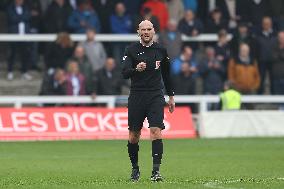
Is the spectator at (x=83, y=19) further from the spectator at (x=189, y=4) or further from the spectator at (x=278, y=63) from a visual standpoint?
the spectator at (x=278, y=63)

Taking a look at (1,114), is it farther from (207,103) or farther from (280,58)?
(280,58)

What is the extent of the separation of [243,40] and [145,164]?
10770 millimetres

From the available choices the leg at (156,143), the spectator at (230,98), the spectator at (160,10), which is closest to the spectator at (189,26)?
the spectator at (160,10)

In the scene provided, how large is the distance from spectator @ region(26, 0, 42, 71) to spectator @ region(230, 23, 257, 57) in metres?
5.24

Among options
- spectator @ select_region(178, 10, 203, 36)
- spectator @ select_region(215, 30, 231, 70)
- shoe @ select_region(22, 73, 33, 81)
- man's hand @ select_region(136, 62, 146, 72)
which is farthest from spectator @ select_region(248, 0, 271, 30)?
man's hand @ select_region(136, 62, 146, 72)

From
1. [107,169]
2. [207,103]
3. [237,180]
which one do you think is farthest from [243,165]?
[207,103]

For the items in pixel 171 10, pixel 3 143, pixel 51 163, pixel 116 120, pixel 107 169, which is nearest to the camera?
pixel 107 169

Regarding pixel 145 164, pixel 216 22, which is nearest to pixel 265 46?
pixel 216 22

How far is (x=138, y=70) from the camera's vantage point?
13.6 meters

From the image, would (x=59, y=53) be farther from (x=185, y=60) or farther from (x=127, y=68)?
(x=127, y=68)

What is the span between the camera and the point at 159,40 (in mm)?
27562

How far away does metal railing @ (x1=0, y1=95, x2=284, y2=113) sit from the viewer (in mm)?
25953

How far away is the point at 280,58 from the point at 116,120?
520 centimetres

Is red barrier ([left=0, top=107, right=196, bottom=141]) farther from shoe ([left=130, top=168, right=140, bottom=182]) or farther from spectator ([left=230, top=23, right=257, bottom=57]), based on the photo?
shoe ([left=130, top=168, right=140, bottom=182])
